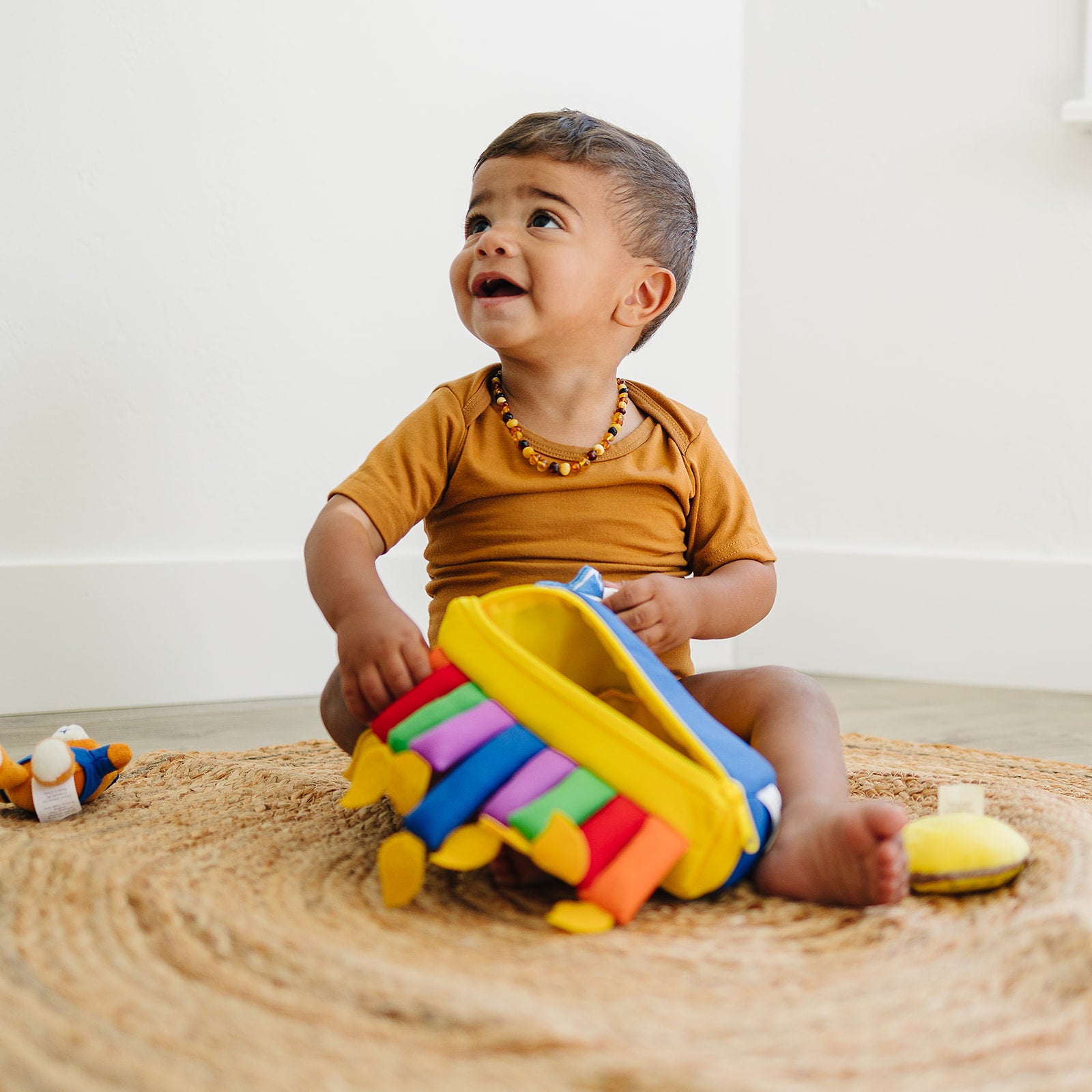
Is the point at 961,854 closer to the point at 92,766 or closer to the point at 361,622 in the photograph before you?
the point at 361,622

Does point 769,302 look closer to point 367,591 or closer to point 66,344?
point 66,344

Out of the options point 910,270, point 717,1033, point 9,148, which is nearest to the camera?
point 717,1033

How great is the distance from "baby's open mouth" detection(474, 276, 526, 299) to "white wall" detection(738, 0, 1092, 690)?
80 centimetres

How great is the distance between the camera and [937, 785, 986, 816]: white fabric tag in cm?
70

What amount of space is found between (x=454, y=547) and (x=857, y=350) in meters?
0.85

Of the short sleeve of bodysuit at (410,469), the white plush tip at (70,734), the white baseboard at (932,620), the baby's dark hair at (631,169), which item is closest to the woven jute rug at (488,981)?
the white plush tip at (70,734)

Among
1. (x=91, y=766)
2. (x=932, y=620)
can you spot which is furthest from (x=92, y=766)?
(x=932, y=620)

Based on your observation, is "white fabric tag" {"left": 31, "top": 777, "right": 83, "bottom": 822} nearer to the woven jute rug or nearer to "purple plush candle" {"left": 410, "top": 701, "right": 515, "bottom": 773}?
the woven jute rug

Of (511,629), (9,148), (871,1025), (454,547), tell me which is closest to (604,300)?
(454,547)

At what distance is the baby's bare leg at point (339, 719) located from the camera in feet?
2.59

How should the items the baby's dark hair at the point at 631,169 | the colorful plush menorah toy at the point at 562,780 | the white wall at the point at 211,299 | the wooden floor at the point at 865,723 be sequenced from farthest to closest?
the white wall at the point at 211,299
the wooden floor at the point at 865,723
the baby's dark hair at the point at 631,169
the colorful plush menorah toy at the point at 562,780

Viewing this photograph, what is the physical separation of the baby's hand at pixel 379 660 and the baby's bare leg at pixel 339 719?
8 cm

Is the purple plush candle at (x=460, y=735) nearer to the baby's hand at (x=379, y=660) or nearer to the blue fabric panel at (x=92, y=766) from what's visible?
the baby's hand at (x=379, y=660)

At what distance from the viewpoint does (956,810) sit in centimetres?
72
